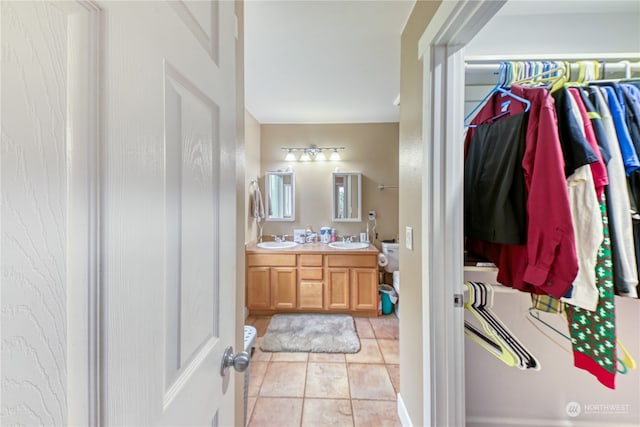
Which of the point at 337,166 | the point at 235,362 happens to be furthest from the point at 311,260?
the point at 235,362

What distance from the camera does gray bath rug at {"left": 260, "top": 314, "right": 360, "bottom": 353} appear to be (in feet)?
7.77

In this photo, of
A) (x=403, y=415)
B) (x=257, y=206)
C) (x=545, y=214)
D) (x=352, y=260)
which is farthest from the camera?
(x=257, y=206)

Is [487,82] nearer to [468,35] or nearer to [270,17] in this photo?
[468,35]

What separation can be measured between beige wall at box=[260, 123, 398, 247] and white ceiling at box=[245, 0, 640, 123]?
460 millimetres

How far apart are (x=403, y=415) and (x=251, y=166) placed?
280 centimetres

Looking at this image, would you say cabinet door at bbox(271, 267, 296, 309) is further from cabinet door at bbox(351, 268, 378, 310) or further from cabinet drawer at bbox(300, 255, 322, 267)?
cabinet door at bbox(351, 268, 378, 310)

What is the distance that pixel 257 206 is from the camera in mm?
3352

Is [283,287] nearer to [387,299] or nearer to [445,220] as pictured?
[387,299]

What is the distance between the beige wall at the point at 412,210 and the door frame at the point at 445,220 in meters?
0.11

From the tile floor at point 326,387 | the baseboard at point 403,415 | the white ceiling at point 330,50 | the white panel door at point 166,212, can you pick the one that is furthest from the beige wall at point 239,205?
the baseboard at point 403,415

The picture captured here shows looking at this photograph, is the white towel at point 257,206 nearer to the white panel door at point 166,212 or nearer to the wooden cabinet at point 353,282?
the wooden cabinet at point 353,282

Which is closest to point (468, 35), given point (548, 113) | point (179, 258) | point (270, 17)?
point (548, 113)

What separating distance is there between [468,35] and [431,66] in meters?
0.15

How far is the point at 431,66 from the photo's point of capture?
43.0 inches
